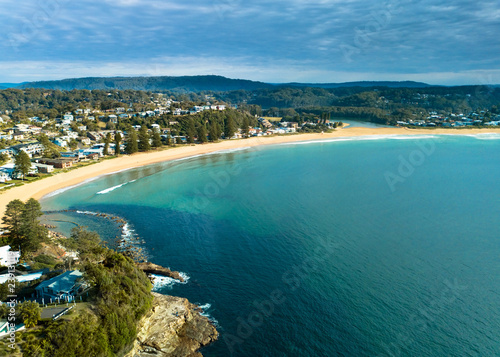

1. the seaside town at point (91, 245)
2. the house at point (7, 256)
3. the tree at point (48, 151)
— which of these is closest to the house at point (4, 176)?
the seaside town at point (91, 245)

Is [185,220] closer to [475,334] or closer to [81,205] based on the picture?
[81,205]

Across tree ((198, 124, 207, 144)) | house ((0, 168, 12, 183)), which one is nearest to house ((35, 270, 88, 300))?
house ((0, 168, 12, 183))

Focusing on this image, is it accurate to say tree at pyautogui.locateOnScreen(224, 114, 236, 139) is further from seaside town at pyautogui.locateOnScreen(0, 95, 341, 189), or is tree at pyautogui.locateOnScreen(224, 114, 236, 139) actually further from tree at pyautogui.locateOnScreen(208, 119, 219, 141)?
tree at pyautogui.locateOnScreen(208, 119, 219, 141)

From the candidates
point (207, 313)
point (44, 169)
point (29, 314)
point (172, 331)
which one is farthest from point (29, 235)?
point (44, 169)

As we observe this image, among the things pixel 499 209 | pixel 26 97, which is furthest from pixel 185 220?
pixel 26 97

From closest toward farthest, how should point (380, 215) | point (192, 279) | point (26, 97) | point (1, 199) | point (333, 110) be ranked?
point (192, 279) < point (380, 215) < point (1, 199) < point (26, 97) < point (333, 110)

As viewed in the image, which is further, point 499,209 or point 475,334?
point 499,209
